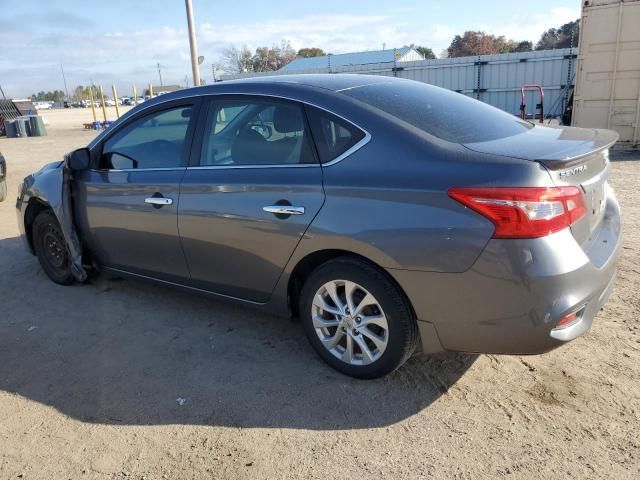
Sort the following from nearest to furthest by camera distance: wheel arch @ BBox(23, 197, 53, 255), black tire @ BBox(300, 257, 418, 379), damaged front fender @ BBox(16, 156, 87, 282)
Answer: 1. black tire @ BBox(300, 257, 418, 379)
2. damaged front fender @ BBox(16, 156, 87, 282)
3. wheel arch @ BBox(23, 197, 53, 255)

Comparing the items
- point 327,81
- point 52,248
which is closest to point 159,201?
point 327,81

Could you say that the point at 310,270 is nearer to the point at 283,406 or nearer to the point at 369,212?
the point at 369,212

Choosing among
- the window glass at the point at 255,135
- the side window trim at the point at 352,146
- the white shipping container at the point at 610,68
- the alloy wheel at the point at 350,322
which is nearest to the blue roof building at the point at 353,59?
the white shipping container at the point at 610,68

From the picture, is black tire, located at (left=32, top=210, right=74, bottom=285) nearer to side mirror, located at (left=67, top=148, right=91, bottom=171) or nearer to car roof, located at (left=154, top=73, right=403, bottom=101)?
side mirror, located at (left=67, top=148, right=91, bottom=171)

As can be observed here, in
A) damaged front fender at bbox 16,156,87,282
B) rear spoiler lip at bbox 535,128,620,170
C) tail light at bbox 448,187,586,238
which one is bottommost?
damaged front fender at bbox 16,156,87,282

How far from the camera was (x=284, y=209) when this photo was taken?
10.1 feet

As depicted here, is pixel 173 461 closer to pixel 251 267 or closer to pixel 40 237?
pixel 251 267

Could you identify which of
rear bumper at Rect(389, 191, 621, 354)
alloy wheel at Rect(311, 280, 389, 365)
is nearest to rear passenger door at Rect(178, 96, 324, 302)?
alloy wheel at Rect(311, 280, 389, 365)

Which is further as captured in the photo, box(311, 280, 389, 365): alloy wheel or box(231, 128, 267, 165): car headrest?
box(231, 128, 267, 165): car headrest

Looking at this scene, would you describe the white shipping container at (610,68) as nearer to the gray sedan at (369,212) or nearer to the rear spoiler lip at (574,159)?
the gray sedan at (369,212)

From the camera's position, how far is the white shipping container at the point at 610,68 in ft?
35.9

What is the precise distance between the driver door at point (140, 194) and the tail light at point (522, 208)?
208 centimetres

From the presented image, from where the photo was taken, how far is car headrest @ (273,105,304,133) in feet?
10.5

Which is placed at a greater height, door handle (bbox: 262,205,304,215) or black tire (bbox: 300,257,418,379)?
door handle (bbox: 262,205,304,215)
